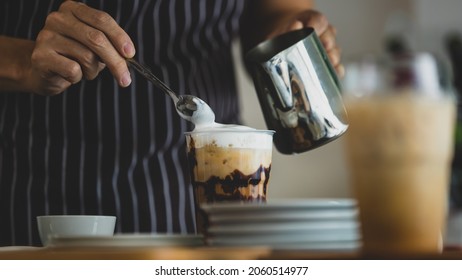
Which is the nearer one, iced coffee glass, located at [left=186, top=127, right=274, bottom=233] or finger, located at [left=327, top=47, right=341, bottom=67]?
iced coffee glass, located at [left=186, top=127, right=274, bottom=233]

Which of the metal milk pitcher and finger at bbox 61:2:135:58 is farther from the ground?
finger at bbox 61:2:135:58

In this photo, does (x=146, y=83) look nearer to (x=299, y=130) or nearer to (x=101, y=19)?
(x=101, y=19)

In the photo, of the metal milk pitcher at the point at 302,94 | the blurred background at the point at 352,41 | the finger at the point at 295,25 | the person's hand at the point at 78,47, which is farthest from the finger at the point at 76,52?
the blurred background at the point at 352,41

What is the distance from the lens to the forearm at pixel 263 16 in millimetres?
1427

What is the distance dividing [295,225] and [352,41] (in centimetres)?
245

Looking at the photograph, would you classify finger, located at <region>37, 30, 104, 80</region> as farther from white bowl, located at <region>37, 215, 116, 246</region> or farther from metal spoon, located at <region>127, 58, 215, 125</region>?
white bowl, located at <region>37, 215, 116, 246</region>

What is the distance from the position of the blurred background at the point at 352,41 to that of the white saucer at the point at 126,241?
6.88ft

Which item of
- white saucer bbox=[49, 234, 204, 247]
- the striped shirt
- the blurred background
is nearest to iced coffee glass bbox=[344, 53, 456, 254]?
white saucer bbox=[49, 234, 204, 247]

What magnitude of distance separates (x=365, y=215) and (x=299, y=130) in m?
0.40

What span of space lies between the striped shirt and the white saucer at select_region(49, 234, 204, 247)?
657 mm

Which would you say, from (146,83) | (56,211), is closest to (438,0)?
(146,83)

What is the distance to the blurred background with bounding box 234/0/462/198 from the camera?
2.72 metres

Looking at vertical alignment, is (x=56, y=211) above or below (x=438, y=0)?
below

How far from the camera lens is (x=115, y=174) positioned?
1.29 metres
